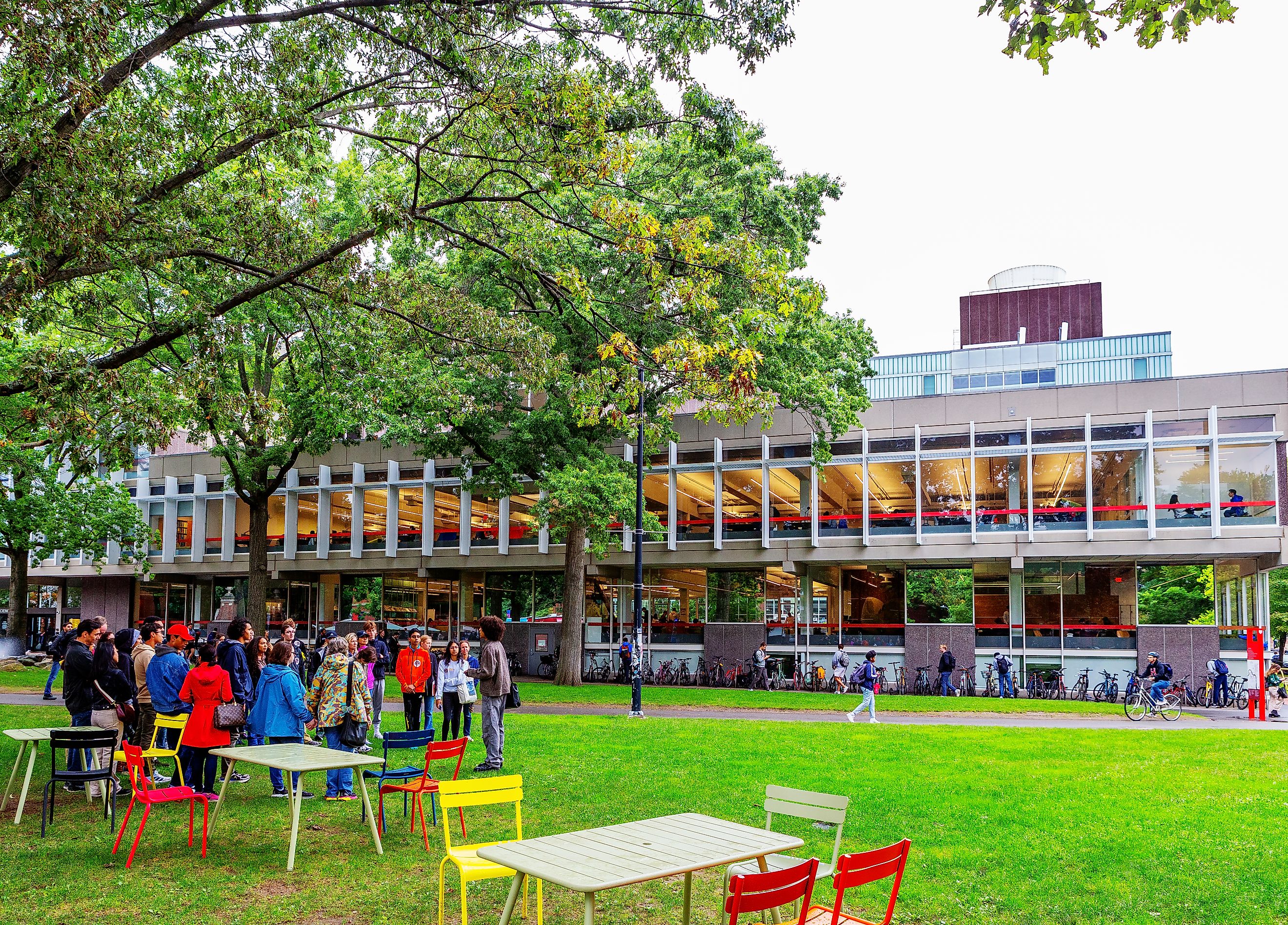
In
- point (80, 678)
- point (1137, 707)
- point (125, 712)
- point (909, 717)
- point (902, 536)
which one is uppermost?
point (902, 536)

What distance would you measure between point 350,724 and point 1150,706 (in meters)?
17.0

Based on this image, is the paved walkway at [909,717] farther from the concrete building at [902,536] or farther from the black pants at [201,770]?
the black pants at [201,770]

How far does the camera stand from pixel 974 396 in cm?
2764

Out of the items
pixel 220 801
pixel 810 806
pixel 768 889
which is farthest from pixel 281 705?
pixel 768 889

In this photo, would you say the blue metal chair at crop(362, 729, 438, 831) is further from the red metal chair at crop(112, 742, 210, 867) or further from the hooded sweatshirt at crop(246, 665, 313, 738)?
the red metal chair at crop(112, 742, 210, 867)

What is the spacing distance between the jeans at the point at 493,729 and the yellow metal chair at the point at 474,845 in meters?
4.70

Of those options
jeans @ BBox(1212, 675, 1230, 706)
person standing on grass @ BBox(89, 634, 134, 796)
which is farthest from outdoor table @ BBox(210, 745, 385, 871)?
jeans @ BBox(1212, 675, 1230, 706)

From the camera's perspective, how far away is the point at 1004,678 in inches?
1017

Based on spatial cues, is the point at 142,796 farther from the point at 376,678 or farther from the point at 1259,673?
the point at 1259,673

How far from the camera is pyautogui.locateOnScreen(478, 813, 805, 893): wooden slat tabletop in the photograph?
467cm

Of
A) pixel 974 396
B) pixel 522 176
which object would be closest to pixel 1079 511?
pixel 974 396

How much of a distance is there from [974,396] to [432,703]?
18.3 meters

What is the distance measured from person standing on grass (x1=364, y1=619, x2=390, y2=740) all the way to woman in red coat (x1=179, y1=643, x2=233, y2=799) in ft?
16.6

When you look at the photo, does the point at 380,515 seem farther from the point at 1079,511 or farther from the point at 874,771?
the point at 874,771
